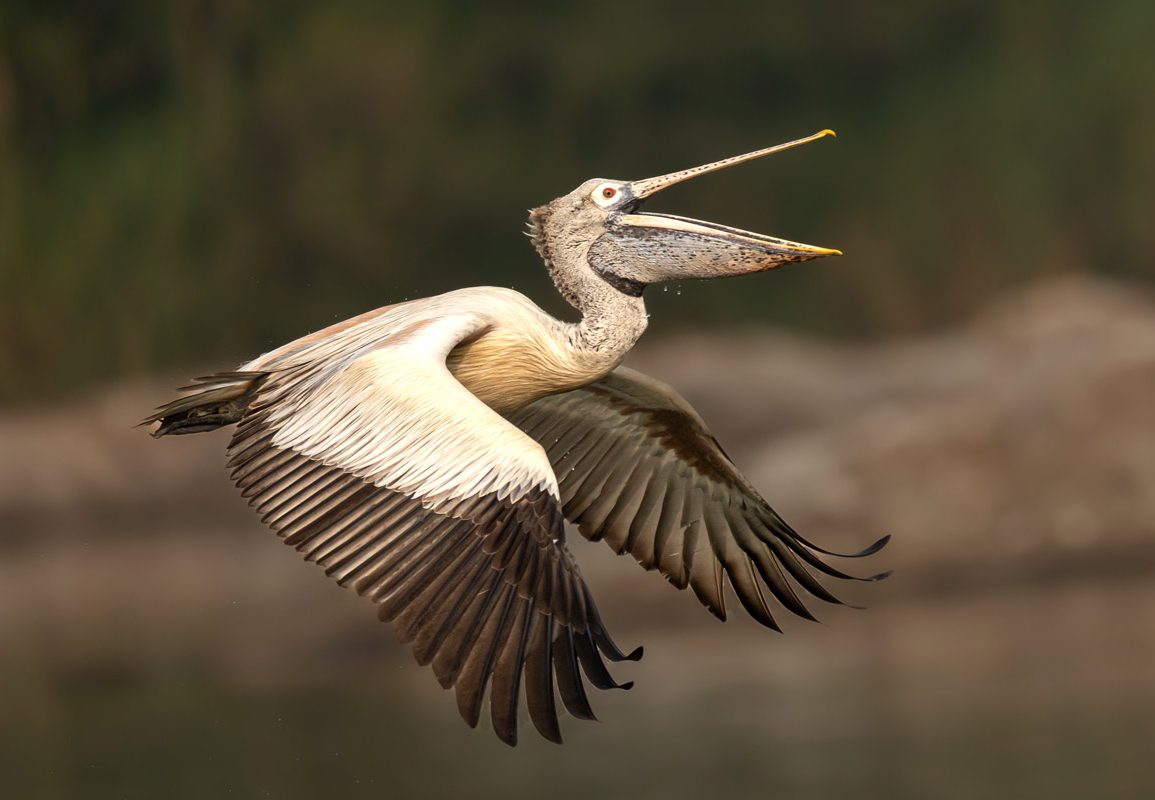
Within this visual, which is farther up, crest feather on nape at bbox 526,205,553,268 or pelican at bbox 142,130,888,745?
crest feather on nape at bbox 526,205,553,268

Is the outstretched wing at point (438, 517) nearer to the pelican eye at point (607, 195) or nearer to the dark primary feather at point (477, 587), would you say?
the dark primary feather at point (477, 587)

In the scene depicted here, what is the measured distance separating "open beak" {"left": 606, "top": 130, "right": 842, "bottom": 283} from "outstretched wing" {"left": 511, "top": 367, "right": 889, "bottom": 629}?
0.46 m

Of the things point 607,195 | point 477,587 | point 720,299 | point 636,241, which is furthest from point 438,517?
point 720,299

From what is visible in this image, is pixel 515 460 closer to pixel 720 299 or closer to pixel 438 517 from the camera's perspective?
pixel 438 517

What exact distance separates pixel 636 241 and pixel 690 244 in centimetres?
15

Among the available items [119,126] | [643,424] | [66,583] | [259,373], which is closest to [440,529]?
[259,373]

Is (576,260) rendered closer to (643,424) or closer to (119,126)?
(643,424)

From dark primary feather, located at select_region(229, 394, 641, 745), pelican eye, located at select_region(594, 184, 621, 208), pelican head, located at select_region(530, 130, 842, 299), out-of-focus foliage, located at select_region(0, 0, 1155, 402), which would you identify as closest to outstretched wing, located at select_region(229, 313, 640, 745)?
dark primary feather, located at select_region(229, 394, 641, 745)

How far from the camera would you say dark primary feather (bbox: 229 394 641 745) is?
13.0 ft

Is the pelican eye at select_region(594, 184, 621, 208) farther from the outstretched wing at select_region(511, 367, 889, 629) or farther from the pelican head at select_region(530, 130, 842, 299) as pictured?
the outstretched wing at select_region(511, 367, 889, 629)

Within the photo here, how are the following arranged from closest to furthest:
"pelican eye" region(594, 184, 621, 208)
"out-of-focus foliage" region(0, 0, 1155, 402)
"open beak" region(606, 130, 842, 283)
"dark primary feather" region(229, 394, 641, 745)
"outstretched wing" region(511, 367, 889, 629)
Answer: "dark primary feather" region(229, 394, 641, 745) → "open beak" region(606, 130, 842, 283) → "pelican eye" region(594, 184, 621, 208) → "outstretched wing" region(511, 367, 889, 629) → "out-of-focus foliage" region(0, 0, 1155, 402)

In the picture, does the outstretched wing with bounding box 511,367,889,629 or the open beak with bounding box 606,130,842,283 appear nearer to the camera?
the open beak with bounding box 606,130,842,283

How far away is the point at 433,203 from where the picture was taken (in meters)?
13.7

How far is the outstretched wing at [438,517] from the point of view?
400 cm
